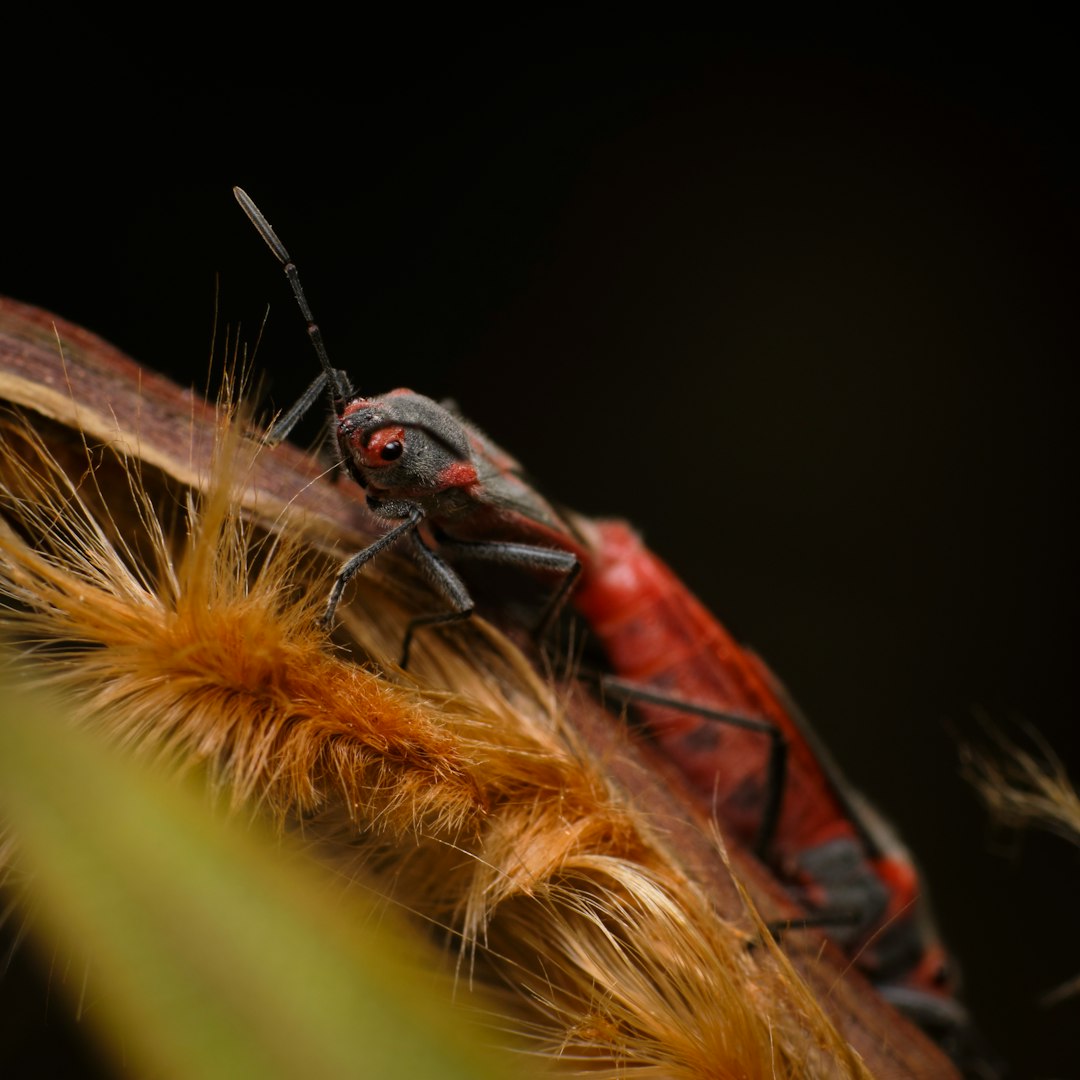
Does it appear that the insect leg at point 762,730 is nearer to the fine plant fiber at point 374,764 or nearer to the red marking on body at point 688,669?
the red marking on body at point 688,669

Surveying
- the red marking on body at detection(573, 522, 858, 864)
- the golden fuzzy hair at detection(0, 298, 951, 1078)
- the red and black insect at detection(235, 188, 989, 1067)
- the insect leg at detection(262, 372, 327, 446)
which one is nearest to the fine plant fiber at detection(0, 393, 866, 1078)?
the golden fuzzy hair at detection(0, 298, 951, 1078)

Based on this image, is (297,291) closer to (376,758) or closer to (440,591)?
(440,591)

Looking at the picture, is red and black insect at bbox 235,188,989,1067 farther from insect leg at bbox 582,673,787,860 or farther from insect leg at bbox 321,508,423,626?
insect leg at bbox 321,508,423,626

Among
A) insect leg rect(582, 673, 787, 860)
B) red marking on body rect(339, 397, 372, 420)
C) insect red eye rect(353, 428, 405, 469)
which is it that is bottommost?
insect leg rect(582, 673, 787, 860)

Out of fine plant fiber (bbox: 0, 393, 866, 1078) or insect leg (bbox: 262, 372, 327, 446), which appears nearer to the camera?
fine plant fiber (bbox: 0, 393, 866, 1078)

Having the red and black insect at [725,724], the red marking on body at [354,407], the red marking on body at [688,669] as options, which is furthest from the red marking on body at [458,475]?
the red marking on body at [688,669]

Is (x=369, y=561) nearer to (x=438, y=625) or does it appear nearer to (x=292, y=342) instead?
(x=438, y=625)

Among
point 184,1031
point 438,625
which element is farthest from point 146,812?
point 438,625
